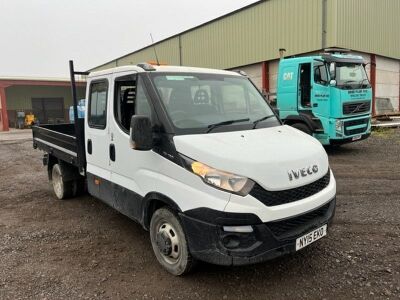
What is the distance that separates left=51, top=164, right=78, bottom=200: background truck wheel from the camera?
644 centimetres

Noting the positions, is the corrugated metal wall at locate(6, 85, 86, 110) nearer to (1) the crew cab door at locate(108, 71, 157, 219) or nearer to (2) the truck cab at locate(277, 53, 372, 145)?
(2) the truck cab at locate(277, 53, 372, 145)

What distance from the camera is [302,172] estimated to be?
3.33 m

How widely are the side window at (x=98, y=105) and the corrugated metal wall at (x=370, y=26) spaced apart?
15226 millimetres

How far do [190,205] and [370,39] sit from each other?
20103 millimetres

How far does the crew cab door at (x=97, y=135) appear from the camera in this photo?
4.55 metres

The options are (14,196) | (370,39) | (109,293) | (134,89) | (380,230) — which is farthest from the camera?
(370,39)

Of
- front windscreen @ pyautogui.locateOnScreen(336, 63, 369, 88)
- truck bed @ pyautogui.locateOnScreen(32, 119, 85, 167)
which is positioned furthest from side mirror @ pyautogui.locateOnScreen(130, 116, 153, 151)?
front windscreen @ pyautogui.locateOnScreen(336, 63, 369, 88)

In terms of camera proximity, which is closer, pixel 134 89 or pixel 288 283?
pixel 288 283

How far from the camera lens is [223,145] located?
3.29m

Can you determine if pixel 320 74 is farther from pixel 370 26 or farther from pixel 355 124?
pixel 370 26

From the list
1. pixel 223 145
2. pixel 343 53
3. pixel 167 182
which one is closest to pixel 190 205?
pixel 167 182

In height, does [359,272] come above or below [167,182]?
below

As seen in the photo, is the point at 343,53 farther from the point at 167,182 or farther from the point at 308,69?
the point at 167,182

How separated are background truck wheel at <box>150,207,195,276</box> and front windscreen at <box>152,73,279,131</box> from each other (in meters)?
0.91
